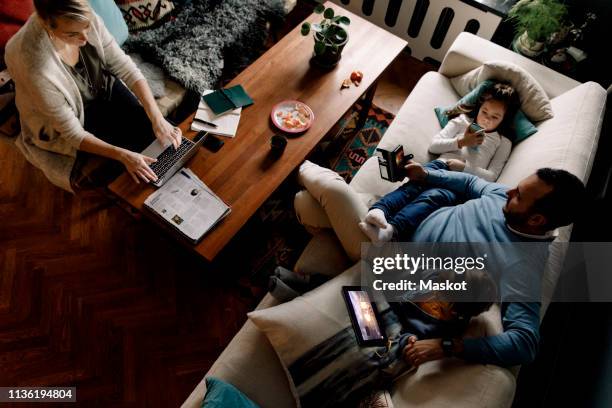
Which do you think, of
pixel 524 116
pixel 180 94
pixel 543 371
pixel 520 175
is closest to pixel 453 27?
pixel 524 116

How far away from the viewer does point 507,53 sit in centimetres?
221

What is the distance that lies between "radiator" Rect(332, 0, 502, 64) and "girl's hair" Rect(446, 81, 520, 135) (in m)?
0.80

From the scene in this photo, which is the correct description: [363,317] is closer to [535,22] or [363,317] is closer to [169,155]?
[169,155]

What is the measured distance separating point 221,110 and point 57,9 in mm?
711

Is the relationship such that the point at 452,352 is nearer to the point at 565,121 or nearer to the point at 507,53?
the point at 565,121

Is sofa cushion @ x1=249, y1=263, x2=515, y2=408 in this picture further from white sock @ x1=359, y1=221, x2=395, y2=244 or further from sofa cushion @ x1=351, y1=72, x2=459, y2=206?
sofa cushion @ x1=351, y1=72, x2=459, y2=206

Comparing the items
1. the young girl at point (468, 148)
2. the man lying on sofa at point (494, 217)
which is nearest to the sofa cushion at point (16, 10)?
the man lying on sofa at point (494, 217)

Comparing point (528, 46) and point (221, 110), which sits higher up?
point (528, 46)

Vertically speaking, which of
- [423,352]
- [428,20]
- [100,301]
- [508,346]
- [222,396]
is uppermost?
[428,20]

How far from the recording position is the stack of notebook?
1863mm

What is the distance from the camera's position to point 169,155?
172cm

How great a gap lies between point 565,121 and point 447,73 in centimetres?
67

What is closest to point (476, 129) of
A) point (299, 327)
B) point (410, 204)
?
point (410, 204)

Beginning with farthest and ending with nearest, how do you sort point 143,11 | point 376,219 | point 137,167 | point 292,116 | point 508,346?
point 143,11 → point 292,116 → point 137,167 → point 376,219 → point 508,346
